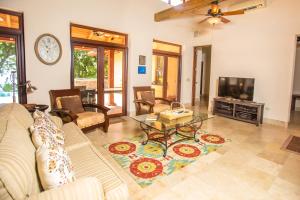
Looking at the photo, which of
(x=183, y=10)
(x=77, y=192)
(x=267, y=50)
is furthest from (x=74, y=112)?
(x=267, y=50)

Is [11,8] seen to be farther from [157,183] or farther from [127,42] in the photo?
[157,183]

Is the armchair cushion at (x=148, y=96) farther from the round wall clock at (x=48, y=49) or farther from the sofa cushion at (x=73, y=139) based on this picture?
the sofa cushion at (x=73, y=139)

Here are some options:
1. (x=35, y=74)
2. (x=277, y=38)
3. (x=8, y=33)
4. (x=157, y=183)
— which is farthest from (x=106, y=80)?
(x=277, y=38)

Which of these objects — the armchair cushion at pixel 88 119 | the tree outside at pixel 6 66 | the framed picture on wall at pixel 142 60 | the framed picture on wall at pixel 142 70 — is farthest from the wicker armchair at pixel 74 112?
the framed picture on wall at pixel 142 60

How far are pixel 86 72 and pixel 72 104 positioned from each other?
1.10 metres

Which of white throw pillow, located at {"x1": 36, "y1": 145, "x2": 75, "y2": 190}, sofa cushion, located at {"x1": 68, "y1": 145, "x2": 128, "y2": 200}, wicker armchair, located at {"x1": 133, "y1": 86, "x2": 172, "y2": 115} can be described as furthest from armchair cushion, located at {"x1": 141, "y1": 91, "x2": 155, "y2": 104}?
white throw pillow, located at {"x1": 36, "y1": 145, "x2": 75, "y2": 190}

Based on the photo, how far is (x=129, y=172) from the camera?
2449 millimetres

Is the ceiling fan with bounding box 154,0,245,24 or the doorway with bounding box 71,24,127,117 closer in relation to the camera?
the ceiling fan with bounding box 154,0,245,24

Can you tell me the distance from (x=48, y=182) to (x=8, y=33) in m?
3.35

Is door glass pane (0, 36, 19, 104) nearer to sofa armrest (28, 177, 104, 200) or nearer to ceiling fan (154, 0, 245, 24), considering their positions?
sofa armrest (28, 177, 104, 200)

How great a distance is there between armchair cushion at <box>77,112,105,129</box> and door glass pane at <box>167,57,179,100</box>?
11.2 feet

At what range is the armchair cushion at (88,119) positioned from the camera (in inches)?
133

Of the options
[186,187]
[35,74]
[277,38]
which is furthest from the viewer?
[277,38]

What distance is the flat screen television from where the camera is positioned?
16.4 ft
